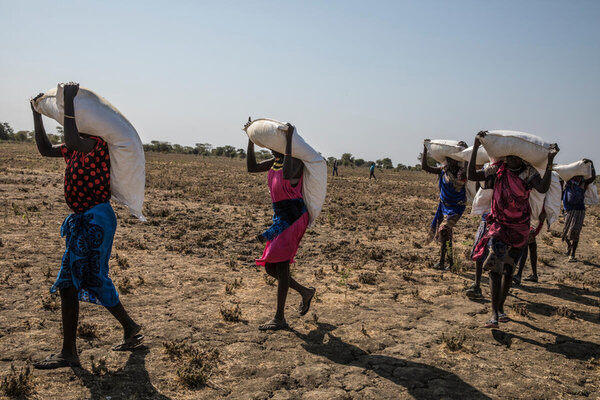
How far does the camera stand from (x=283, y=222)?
15.5 feet

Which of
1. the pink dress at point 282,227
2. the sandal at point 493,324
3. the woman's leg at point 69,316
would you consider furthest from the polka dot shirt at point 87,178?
the sandal at point 493,324

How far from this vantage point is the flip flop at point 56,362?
3682 millimetres

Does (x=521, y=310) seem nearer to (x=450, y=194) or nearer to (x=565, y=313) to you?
(x=565, y=313)

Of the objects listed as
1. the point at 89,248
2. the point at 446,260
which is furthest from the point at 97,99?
the point at 446,260

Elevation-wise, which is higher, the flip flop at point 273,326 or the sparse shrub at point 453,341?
the sparse shrub at point 453,341

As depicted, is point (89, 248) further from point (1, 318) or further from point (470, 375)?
point (470, 375)

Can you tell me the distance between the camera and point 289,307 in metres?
5.64

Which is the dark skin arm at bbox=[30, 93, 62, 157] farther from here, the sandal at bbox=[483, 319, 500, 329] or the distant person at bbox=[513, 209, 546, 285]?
the distant person at bbox=[513, 209, 546, 285]

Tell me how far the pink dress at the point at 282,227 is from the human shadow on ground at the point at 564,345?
2.40 m

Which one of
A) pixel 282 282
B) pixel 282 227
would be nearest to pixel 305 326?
pixel 282 282

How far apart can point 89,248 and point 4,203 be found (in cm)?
940

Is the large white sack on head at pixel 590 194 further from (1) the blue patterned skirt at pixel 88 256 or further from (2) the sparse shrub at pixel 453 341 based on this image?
(1) the blue patterned skirt at pixel 88 256

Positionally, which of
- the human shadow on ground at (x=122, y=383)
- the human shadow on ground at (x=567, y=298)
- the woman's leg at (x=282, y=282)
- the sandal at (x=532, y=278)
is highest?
the woman's leg at (x=282, y=282)

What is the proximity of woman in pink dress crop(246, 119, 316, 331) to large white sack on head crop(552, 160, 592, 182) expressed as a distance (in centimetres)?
613
